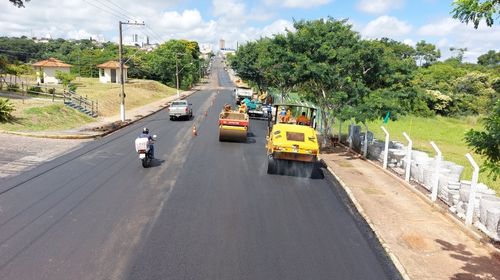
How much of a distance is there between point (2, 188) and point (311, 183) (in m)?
10.7

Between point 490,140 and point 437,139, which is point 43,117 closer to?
point 490,140

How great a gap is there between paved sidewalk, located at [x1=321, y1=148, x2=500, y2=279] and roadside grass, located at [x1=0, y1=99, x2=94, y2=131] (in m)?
19.9

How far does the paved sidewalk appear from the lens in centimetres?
907

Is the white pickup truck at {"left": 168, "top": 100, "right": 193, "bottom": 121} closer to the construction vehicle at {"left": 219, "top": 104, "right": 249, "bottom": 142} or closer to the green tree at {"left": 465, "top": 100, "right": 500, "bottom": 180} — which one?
the construction vehicle at {"left": 219, "top": 104, "right": 249, "bottom": 142}

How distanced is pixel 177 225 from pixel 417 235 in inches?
245

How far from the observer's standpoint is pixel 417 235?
1102 centimetres

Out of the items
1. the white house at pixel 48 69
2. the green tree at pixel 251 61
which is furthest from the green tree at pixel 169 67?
the white house at pixel 48 69

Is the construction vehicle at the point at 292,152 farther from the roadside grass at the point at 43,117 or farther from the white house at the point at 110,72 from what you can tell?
the white house at the point at 110,72

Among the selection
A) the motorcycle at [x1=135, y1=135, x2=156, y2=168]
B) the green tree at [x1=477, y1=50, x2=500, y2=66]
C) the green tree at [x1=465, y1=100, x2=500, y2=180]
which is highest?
the green tree at [x1=477, y1=50, x2=500, y2=66]

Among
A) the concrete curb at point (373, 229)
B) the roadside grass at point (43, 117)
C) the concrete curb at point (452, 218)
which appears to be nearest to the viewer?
the concrete curb at point (373, 229)

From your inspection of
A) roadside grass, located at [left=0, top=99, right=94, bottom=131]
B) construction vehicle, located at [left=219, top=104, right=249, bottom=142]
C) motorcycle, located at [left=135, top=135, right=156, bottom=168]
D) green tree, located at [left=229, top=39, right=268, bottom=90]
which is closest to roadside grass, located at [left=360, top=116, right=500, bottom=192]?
construction vehicle, located at [left=219, top=104, right=249, bottom=142]

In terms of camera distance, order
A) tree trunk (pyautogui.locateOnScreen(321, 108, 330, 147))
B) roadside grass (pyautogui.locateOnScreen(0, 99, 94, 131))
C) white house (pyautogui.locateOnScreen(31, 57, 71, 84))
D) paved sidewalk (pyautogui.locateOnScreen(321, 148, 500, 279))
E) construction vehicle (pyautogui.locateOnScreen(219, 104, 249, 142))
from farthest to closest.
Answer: white house (pyautogui.locateOnScreen(31, 57, 71, 84))
roadside grass (pyautogui.locateOnScreen(0, 99, 94, 131))
tree trunk (pyautogui.locateOnScreen(321, 108, 330, 147))
construction vehicle (pyautogui.locateOnScreen(219, 104, 249, 142))
paved sidewalk (pyautogui.locateOnScreen(321, 148, 500, 279))

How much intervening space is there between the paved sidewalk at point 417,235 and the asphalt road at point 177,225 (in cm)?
48

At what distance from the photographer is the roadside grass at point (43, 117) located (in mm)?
26255
